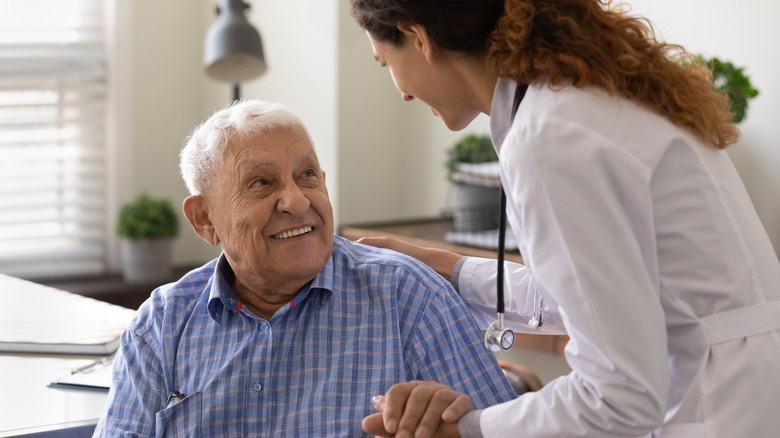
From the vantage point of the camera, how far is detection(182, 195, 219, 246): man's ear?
5.53 feet

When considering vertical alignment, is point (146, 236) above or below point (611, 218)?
below

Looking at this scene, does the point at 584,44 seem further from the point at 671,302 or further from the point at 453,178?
the point at 453,178

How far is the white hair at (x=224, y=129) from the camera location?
1617 mm

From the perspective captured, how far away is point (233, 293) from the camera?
1641 millimetres

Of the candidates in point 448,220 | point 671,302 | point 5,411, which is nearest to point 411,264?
point 671,302

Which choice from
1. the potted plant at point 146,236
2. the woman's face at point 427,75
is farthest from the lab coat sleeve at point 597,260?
the potted plant at point 146,236

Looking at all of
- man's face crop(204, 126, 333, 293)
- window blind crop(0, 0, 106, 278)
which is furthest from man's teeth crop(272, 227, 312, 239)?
window blind crop(0, 0, 106, 278)

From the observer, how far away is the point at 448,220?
3396mm

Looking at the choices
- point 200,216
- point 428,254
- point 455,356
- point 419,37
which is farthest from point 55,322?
point 419,37

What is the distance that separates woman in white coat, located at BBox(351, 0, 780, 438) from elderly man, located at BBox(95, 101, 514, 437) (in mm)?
343

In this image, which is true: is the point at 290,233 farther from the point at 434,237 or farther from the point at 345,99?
the point at 345,99

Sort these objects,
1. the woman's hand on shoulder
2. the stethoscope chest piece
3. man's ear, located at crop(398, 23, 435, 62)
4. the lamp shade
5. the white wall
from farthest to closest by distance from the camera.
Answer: the lamp shade, the white wall, the woman's hand on shoulder, the stethoscope chest piece, man's ear, located at crop(398, 23, 435, 62)

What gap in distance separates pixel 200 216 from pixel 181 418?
1.31 ft

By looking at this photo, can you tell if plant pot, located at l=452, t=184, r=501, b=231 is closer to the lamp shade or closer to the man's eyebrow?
the lamp shade
